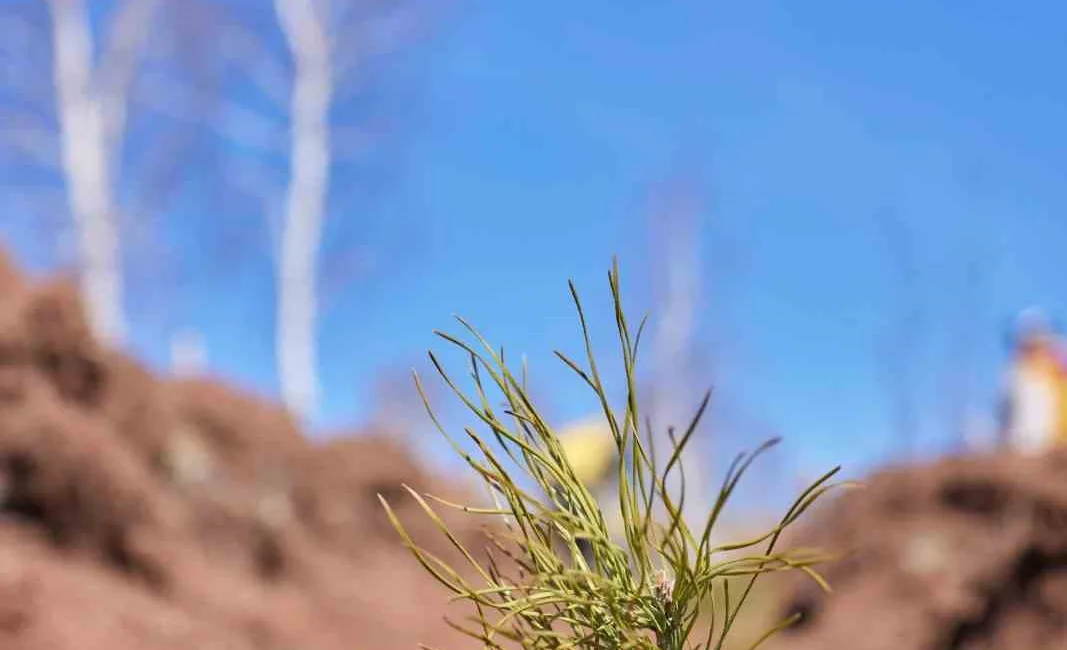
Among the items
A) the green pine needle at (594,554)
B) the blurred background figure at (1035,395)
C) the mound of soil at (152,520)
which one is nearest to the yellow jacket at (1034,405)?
the blurred background figure at (1035,395)

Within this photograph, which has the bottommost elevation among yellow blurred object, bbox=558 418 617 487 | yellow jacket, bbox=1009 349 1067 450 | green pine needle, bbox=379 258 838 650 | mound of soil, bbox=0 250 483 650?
green pine needle, bbox=379 258 838 650

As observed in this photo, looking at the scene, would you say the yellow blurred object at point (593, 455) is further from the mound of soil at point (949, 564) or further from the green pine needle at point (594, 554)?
the green pine needle at point (594, 554)

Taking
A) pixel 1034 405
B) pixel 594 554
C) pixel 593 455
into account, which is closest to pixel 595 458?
pixel 593 455

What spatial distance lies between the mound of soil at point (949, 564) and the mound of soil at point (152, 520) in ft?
9.74

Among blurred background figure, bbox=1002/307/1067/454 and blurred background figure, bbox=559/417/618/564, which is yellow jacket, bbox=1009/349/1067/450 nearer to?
blurred background figure, bbox=1002/307/1067/454

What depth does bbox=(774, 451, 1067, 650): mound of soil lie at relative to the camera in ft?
14.9

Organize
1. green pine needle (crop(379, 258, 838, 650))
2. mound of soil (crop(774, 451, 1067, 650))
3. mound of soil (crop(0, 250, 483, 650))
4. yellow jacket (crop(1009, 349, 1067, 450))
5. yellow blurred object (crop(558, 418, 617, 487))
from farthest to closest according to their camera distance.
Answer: yellow blurred object (crop(558, 418, 617, 487)) < yellow jacket (crop(1009, 349, 1067, 450)) < mound of soil (crop(774, 451, 1067, 650)) < mound of soil (crop(0, 250, 483, 650)) < green pine needle (crop(379, 258, 838, 650))

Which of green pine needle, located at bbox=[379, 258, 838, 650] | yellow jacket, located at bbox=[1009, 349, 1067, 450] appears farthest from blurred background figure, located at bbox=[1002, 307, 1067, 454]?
green pine needle, located at bbox=[379, 258, 838, 650]

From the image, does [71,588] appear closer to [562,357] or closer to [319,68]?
[562,357]

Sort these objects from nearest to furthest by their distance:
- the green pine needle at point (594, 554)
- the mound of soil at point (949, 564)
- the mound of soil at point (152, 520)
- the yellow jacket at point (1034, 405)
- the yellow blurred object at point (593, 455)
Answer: the green pine needle at point (594, 554) < the mound of soil at point (152, 520) < the mound of soil at point (949, 564) < the yellow jacket at point (1034, 405) < the yellow blurred object at point (593, 455)

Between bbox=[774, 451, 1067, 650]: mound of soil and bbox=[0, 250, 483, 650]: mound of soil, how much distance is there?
2.97 metres

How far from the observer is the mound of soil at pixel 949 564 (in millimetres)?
4547

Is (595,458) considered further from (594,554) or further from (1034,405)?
(594,554)

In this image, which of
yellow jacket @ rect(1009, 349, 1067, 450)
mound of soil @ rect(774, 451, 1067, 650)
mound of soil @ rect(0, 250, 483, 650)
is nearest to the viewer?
mound of soil @ rect(0, 250, 483, 650)
